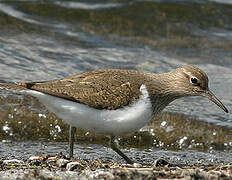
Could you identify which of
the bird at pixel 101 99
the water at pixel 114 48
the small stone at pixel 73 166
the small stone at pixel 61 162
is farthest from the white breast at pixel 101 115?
the water at pixel 114 48

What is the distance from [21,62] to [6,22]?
2796 millimetres

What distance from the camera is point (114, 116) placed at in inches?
275

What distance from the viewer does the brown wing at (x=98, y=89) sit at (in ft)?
22.9

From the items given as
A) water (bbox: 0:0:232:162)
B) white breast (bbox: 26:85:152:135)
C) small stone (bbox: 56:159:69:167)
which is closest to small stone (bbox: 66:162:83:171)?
small stone (bbox: 56:159:69:167)

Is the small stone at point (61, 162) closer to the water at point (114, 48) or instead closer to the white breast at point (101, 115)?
the white breast at point (101, 115)

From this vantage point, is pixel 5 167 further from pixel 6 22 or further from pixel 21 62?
pixel 6 22

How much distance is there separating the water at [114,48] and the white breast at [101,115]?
2225 millimetres

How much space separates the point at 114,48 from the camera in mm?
13648

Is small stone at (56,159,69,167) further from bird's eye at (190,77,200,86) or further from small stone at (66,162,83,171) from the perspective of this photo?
bird's eye at (190,77,200,86)

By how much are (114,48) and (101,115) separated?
6.84 m

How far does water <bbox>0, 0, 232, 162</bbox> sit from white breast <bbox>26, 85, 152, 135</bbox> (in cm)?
222

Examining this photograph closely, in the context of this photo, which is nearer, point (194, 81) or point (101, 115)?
point (101, 115)

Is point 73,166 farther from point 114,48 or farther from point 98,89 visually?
point 114,48

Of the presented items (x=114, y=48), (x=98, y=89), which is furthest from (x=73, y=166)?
(x=114, y=48)
